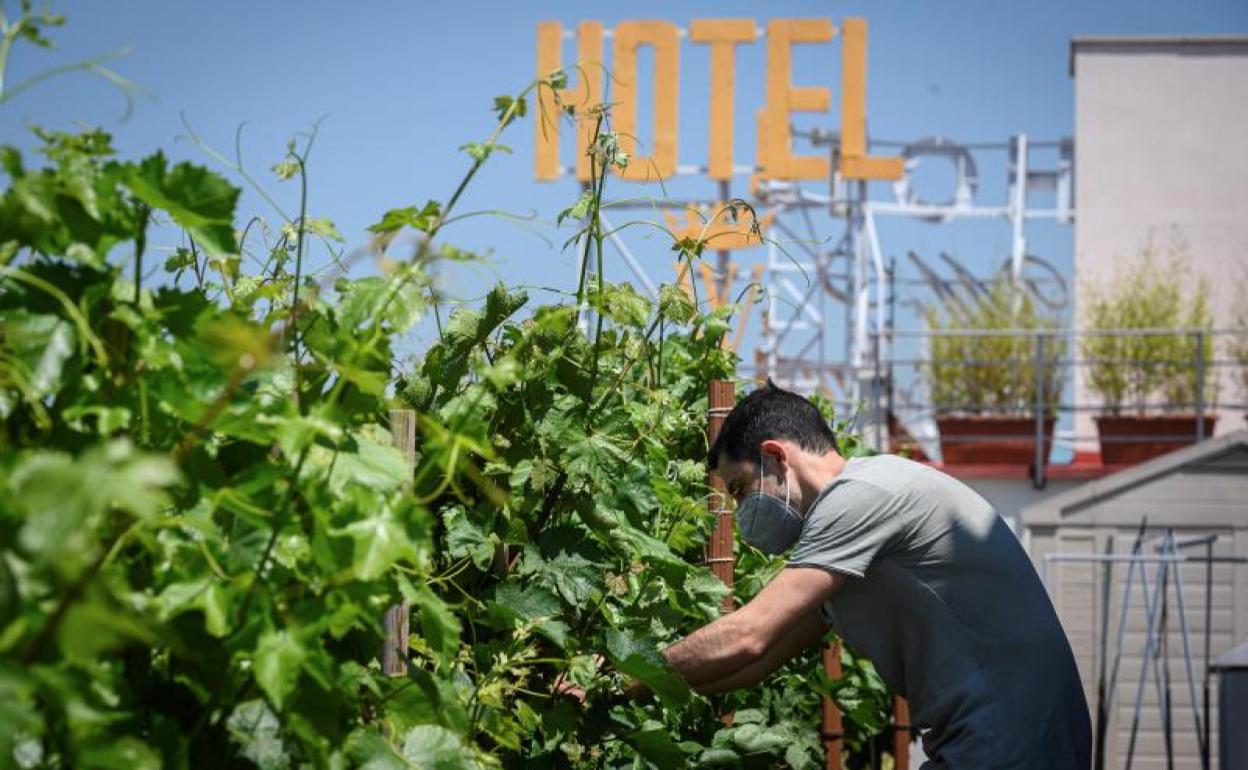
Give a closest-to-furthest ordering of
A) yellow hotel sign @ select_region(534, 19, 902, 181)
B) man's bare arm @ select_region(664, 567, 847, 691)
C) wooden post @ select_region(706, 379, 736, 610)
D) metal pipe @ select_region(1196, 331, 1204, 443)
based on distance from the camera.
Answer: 1. man's bare arm @ select_region(664, 567, 847, 691)
2. wooden post @ select_region(706, 379, 736, 610)
3. metal pipe @ select_region(1196, 331, 1204, 443)
4. yellow hotel sign @ select_region(534, 19, 902, 181)

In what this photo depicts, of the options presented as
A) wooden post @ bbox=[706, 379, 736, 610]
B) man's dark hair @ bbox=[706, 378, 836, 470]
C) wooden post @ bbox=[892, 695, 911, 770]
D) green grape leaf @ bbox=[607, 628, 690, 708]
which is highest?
man's dark hair @ bbox=[706, 378, 836, 470]

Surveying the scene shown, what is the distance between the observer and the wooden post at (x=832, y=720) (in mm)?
4637

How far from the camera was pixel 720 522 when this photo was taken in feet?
12.8

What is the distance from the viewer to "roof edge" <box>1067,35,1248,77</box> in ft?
68.5

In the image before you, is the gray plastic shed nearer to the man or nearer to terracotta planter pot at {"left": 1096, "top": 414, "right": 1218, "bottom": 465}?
terracotta planter pot at {"left": 1096, "top": 414, "right": 1218, "bottom": 465}

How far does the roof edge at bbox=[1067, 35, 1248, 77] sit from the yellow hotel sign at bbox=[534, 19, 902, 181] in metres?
2.67

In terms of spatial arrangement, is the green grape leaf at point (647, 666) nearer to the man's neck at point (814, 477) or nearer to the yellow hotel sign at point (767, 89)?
the man's neck at point (814, 477)

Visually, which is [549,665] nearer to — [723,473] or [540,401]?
[540,401]

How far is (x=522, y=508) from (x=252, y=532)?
1.35m

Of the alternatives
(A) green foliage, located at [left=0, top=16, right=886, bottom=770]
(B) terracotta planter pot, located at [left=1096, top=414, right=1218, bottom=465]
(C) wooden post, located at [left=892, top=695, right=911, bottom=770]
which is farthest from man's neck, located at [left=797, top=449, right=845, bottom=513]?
(B) terracotta planter pot, located at [left=1096, top=414, right=1218, bottom=465]

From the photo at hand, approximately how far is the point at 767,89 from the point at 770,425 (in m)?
17.4

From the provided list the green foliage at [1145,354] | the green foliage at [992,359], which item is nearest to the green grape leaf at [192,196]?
the green foliage at [992,359]

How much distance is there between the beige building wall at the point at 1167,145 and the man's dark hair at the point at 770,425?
59.0 ft

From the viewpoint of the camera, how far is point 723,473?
3.70 meters
